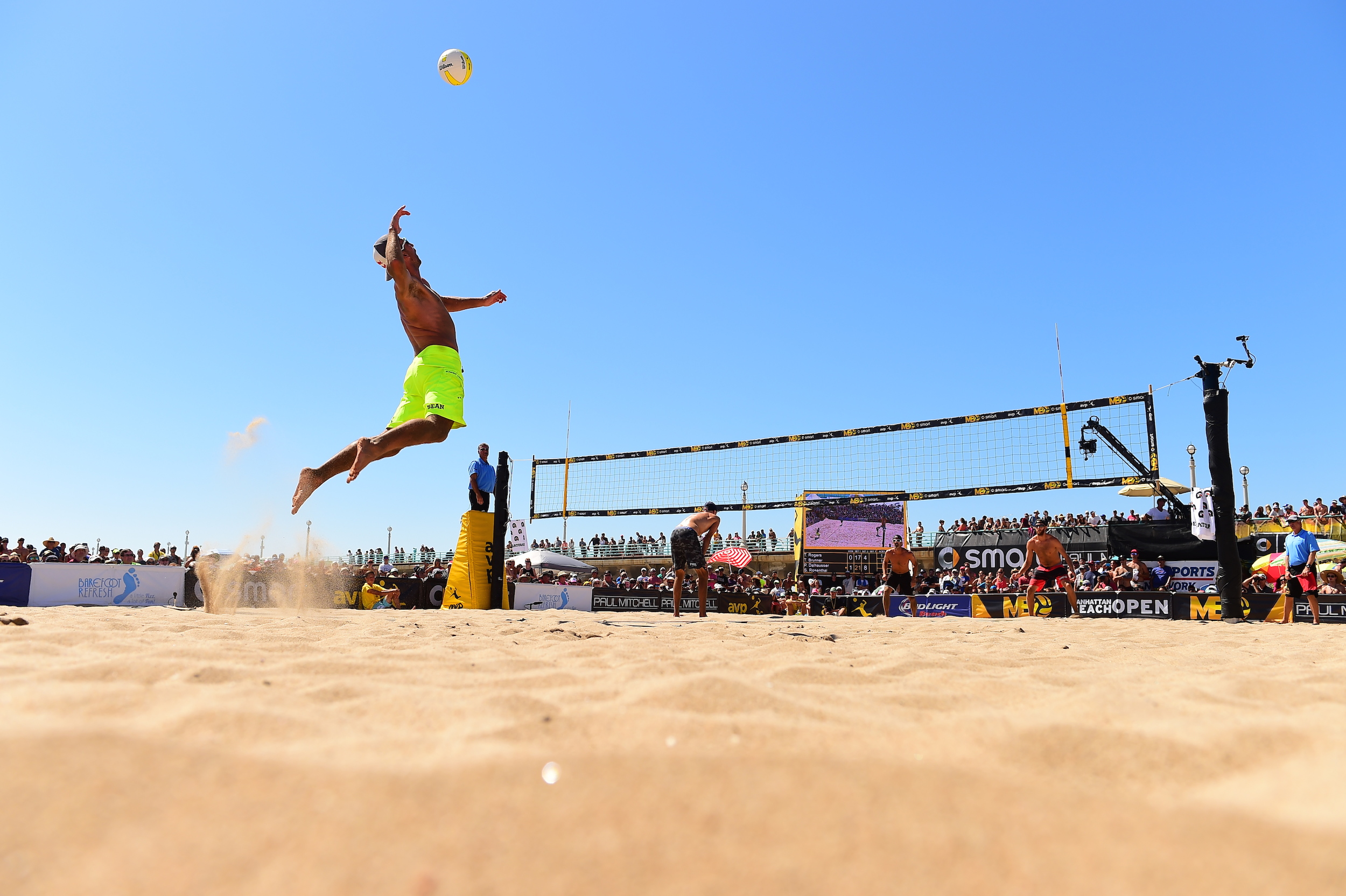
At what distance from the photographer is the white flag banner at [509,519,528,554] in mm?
11945

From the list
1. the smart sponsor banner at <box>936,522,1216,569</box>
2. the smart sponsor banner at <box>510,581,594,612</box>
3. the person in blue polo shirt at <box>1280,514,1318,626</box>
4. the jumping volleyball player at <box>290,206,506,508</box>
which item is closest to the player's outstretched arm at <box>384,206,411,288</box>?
the jumping volleyball player at <box>290,206,506,508</box>

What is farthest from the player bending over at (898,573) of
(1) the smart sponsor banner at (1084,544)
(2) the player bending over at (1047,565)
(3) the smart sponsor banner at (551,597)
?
(1) the smart sponsor banner at (1084,544)

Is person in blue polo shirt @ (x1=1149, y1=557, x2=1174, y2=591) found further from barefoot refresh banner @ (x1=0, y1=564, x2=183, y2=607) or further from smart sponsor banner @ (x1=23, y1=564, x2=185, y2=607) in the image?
smart sponsor banner @ (x1=23, y1=564, x2=185, y2=607)

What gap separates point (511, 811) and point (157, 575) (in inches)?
441

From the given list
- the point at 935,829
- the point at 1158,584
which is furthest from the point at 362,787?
the point at 1158,584

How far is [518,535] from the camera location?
12273 mm

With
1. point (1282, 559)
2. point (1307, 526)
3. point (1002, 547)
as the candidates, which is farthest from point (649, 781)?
point (1307, 526)

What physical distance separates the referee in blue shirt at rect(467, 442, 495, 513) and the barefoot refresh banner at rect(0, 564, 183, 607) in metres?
4.04

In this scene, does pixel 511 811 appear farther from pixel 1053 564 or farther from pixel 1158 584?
pixel 1158 584

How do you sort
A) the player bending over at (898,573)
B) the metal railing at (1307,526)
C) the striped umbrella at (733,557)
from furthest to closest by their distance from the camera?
the striped umbrella at (733,557)
the metal railing at (1307,526)
the player bending over at (898,573)

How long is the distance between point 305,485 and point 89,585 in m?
7.48

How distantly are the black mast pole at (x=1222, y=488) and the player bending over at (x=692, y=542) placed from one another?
4881 mm

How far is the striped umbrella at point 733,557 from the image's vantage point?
1709 cm

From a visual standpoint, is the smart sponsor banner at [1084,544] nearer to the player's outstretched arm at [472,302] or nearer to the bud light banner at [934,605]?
the bud light banner at [934,605]
